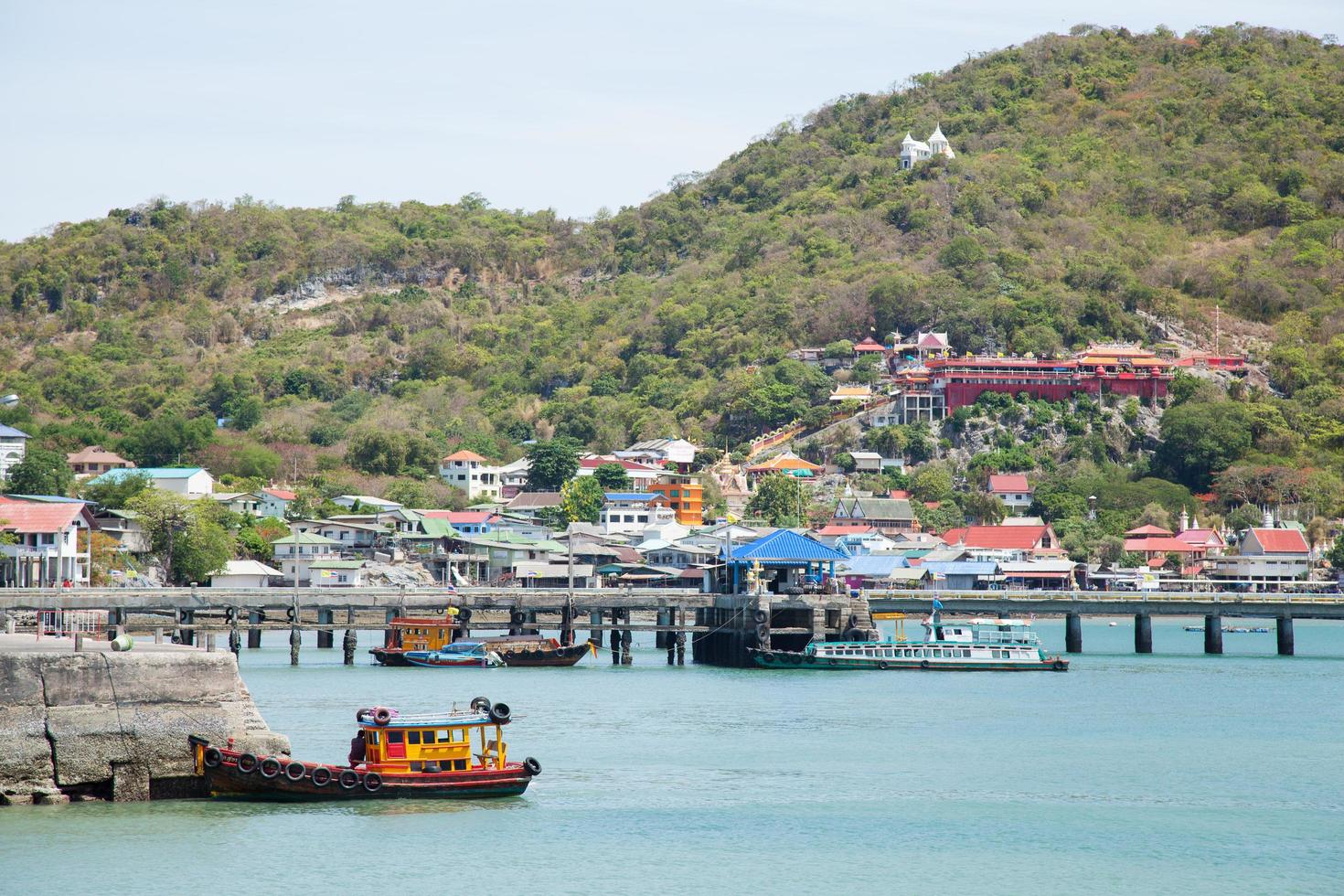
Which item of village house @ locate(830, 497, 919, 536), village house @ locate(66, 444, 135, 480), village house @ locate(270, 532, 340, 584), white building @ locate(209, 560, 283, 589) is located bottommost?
white building @ locate(209, 560, 283, 589)

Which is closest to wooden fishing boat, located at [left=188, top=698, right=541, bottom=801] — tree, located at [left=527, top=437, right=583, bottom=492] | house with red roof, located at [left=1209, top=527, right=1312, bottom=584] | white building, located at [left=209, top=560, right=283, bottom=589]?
white building, located at [left=209, top=560, right=283, bottom=589]

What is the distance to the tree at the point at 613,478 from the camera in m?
142

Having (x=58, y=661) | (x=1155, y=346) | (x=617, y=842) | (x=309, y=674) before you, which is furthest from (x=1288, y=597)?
(x=1155, y=346)

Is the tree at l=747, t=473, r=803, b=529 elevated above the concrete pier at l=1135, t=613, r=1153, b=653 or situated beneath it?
elevated above

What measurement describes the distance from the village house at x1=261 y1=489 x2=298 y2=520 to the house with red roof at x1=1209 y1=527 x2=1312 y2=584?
63245 mm

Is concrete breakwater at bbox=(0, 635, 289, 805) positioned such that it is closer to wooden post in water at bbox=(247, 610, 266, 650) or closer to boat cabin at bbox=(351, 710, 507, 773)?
boat cabin at bbox=(351, 710, 507, 773)

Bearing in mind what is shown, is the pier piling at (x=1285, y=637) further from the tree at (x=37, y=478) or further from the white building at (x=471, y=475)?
the white building at (x=471, y=475)

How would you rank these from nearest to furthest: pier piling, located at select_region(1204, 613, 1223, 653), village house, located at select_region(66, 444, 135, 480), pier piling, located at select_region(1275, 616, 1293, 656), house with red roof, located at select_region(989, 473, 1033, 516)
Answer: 1. pier piling, located at select_region(1275, 616, 1293, 656)
2. pier piling, located at select_region(1204, 613, 1223, 653)
3. village house, located at select_region(66, 444, 135, 480)
4. house with red roof, located at select_region(989, 473, 1033, 516)

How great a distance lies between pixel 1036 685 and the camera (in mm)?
67938

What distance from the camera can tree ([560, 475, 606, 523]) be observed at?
134 m

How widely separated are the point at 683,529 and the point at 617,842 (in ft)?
293

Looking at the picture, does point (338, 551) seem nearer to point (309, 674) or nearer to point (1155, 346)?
point (309, 674)

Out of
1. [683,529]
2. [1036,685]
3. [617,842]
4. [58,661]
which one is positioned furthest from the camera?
[683,529]

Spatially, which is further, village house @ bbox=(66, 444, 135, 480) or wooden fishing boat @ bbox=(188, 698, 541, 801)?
village house @ bbox=(66, 444, 135, 480)
